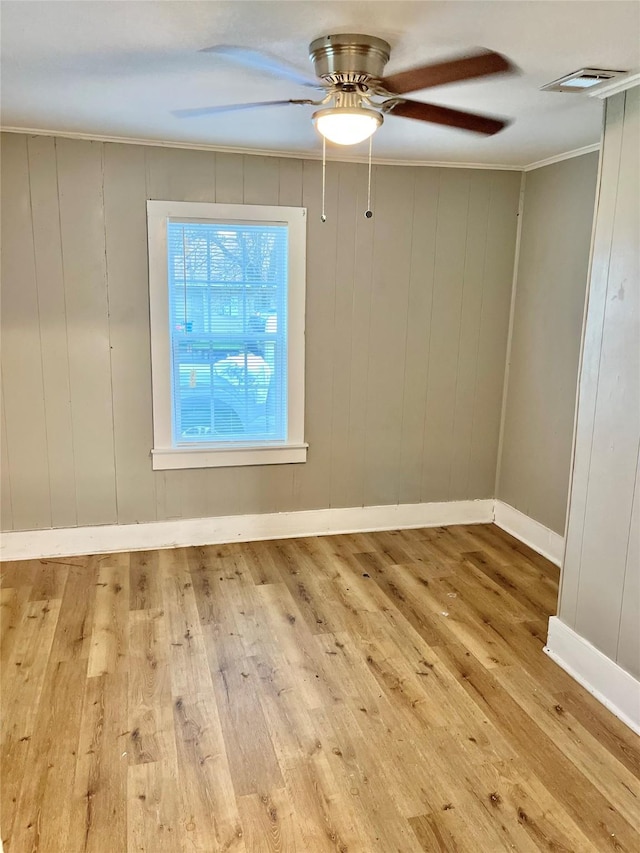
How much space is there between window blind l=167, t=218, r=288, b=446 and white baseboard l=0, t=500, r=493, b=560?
22.1 inches

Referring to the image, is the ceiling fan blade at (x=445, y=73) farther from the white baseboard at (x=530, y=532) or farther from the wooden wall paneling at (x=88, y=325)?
the white baseboard at (x=530, y=532)

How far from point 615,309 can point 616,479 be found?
2.15 ft

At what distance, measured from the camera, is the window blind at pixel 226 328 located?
3.50 metres

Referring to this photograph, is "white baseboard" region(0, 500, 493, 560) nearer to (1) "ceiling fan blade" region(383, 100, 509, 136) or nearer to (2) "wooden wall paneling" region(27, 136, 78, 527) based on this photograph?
(2) "wooden wall paneling" region(27, 136, 78, 527)

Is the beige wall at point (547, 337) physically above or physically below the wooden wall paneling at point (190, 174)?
below

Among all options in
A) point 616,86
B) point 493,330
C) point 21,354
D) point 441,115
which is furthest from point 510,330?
point 21,354

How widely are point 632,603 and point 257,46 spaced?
2.39 meters

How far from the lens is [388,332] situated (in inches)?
154

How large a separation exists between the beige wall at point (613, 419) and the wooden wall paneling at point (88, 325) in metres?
2.55

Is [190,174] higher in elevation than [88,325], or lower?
higher

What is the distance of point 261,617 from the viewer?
2988 millimetres

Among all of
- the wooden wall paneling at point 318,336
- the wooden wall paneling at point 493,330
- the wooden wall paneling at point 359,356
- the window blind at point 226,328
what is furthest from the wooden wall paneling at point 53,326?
the wooden wall paneling at point 493,330

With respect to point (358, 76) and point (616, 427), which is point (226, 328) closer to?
point (358, 76)

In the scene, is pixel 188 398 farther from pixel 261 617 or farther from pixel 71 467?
pixel 261 617
